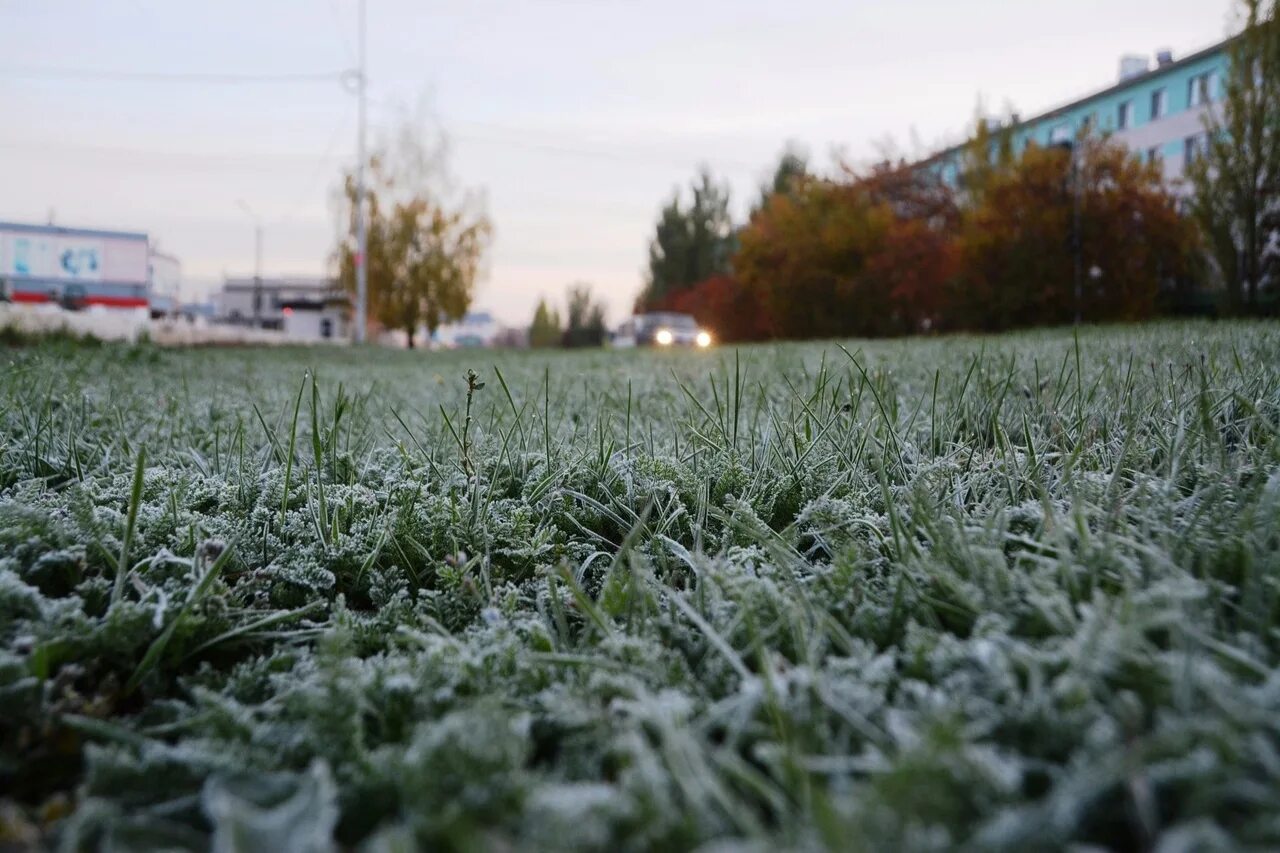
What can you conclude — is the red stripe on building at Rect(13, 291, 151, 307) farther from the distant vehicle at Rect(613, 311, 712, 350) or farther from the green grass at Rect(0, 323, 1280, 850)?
the green grass at Rect(0, 323, 1280, 850)

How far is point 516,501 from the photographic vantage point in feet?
4.87

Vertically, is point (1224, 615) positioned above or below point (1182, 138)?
below

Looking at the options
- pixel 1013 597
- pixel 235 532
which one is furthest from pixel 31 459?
pixel 1013 597

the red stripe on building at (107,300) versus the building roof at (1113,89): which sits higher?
the building roof at (1113,89)

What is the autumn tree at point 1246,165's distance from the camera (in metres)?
11.1

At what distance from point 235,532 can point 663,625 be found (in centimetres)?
68

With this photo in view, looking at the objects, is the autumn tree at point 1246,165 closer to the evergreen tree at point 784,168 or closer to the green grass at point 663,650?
the green grass at point 663,650

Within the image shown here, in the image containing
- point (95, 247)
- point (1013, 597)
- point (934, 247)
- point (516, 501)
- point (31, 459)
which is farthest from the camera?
point (95, 247)

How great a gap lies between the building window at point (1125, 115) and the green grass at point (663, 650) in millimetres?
39461

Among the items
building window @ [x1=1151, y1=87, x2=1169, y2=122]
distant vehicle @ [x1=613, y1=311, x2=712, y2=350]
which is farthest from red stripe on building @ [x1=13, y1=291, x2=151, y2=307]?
building window @ [x1=1151, y1=87, x2=1169, y2=122]

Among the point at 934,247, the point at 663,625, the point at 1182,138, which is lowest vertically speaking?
the point at 663,625

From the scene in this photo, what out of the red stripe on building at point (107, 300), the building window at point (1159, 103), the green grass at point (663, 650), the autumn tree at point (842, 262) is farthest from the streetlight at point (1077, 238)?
the red stripe on building at point (107, 300)

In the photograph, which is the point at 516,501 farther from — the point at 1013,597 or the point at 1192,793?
the point at 1192,793

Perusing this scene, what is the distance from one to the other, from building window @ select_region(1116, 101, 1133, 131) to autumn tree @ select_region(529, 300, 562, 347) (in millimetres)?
27717
